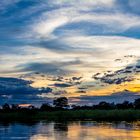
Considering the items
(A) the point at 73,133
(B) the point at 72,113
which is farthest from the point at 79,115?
(A) the point at 73,133

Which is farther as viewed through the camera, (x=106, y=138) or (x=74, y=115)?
(x=74, y=115)

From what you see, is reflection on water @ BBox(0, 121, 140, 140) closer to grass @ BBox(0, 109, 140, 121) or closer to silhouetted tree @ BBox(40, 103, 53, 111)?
grass @ BBox(0, 109, 140, 121)

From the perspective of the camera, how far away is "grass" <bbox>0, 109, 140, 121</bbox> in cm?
10160

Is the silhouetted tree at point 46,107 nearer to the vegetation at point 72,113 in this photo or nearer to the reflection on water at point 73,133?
the vegetation at point 72,113

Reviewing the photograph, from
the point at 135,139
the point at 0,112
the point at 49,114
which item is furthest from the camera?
the point at 0,112

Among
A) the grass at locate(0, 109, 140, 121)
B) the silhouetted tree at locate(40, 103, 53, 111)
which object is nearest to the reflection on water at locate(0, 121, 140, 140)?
the grass at locate(0, 109, 140, 121)

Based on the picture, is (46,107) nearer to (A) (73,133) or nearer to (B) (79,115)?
(B) (79,115)

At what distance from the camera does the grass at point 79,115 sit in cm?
10160

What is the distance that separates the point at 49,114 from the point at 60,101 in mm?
32963

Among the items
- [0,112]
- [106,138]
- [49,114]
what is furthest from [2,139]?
[0,112]

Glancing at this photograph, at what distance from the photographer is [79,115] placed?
4542 inches

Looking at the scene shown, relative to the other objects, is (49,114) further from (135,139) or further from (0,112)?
(135,139)

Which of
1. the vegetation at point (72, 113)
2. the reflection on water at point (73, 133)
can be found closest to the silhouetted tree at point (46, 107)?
the vegetation at point (72, 113)

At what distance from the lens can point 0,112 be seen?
133250mm
